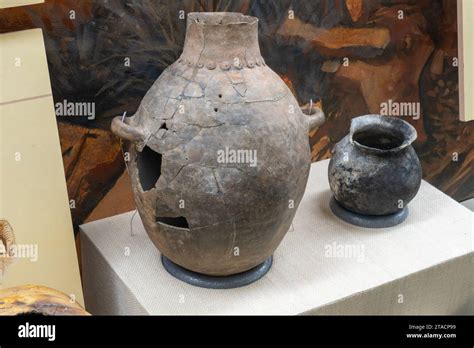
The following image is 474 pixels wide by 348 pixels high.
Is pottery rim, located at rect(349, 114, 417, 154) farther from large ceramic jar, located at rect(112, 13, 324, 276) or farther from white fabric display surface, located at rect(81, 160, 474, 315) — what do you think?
large ceramic jar, located at rect(112, 13, 324, 276)

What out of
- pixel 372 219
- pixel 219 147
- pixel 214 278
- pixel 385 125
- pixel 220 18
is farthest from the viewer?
pixel 385 125

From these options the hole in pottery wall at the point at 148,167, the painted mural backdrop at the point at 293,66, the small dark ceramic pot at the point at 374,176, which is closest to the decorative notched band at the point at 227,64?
the hole in pottery wall at the point at 148,167

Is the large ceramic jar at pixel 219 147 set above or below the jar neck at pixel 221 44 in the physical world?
below

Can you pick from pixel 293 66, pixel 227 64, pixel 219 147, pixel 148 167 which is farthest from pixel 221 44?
pixel 293 66

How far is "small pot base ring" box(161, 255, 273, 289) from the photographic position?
7.22 feet

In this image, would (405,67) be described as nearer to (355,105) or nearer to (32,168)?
(355,105)

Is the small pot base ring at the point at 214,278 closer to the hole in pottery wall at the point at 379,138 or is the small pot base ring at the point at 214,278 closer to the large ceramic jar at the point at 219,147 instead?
the large ceramic jar at the point at 219,147

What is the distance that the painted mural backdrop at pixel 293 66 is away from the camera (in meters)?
2.32

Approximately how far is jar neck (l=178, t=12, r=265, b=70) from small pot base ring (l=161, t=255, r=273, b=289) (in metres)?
0.70

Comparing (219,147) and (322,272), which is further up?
(219,147)

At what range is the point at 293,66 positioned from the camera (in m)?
2.86

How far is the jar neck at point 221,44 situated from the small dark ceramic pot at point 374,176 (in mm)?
658

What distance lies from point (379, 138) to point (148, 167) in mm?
1046

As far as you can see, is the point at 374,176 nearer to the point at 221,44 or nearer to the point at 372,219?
the point at 372,219
